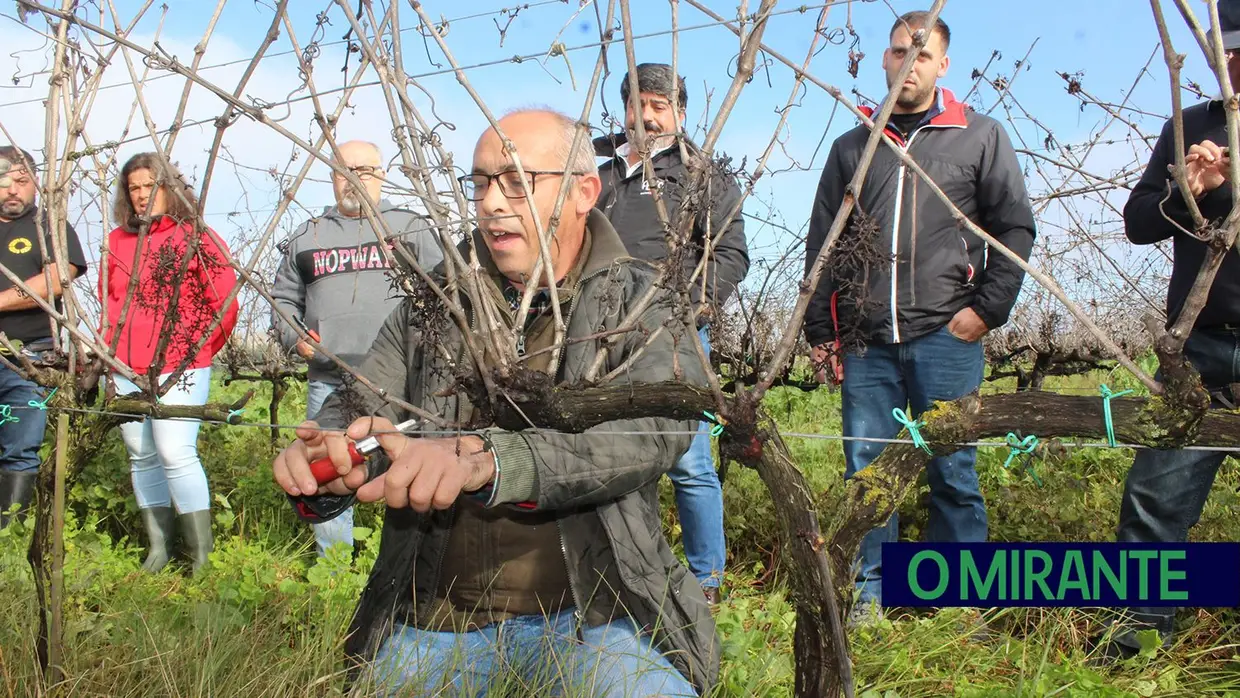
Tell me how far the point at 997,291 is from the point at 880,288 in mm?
385

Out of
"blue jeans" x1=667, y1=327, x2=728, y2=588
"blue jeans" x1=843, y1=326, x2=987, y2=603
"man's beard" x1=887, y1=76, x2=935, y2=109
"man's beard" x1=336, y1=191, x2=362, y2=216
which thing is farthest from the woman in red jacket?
"man's beard" x1=887, y1=76, x2=935, y2=109

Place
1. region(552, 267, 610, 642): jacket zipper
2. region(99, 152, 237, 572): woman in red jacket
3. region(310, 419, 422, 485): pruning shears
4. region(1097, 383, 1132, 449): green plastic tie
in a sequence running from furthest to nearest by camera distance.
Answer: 1. region(99, 152, 237, 572): woman in red jacket
2. region(552, 267, 610, 642): jacket zipper
3. region(310, 419, 422, 485): pruning shears
4. region(1097, 383, 1132, 449): green plastic tie

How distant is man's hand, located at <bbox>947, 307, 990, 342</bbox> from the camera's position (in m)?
3.40

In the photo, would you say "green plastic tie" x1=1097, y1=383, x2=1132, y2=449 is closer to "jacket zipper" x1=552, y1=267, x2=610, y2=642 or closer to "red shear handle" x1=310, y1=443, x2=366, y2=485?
"jacket zipper" x1=552, y1=267, x2=610, y2=642

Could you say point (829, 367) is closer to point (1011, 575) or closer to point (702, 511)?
point (702, 511)

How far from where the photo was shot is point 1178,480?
2.97 m

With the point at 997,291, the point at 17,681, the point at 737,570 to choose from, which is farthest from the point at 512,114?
the point at 737,570

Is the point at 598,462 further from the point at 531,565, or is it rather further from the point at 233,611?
the point at 233,611

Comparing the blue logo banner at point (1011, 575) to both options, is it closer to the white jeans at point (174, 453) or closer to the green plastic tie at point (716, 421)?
the green plastic tie at point (716, 421)

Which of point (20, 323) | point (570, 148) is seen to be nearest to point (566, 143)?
point (570, 148)

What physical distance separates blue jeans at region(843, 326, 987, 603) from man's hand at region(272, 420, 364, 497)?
2.04 m

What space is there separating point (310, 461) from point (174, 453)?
2.66 metres

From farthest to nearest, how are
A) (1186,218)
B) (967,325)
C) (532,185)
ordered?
(967,325)
(1186,218)
(532,185)

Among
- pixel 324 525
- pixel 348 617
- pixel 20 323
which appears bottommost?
pixel 348 617
